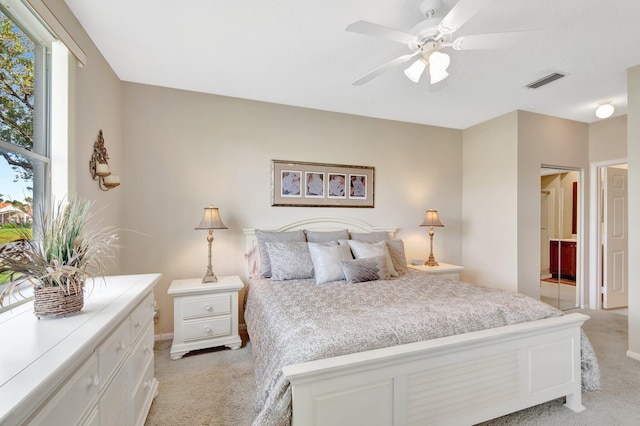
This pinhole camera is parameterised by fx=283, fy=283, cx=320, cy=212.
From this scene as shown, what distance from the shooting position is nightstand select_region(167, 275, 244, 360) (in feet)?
8.30

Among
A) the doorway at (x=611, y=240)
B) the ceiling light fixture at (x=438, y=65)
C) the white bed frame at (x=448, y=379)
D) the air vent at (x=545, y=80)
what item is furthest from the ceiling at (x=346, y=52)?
the white bed frame at (x=448, y=379)

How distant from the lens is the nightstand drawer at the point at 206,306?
100 inches

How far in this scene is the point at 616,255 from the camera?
400cm

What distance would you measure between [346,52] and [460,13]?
1015 mm

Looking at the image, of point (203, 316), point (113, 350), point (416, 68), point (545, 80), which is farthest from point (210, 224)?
point (545, 80)

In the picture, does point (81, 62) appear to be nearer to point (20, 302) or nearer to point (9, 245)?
point (9, 245)

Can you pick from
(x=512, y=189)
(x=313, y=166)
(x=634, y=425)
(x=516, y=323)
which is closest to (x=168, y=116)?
(x=313, y=166)

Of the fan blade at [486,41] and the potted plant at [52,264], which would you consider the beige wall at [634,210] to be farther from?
the potted plant at [52,264]

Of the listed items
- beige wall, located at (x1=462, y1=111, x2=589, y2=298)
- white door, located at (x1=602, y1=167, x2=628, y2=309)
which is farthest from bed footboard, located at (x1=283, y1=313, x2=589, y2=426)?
white door, located at (x1=602, y1=167, x2=628, y2=309)

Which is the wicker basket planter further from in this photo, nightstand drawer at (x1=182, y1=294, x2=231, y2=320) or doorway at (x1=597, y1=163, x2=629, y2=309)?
doorway at (x1=597, y1=163, x2=629, y2=309)

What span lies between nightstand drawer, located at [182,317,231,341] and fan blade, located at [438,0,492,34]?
110 inches

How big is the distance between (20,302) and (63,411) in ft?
2.79

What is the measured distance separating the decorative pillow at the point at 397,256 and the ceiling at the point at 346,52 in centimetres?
166

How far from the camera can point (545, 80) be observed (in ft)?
9.07
